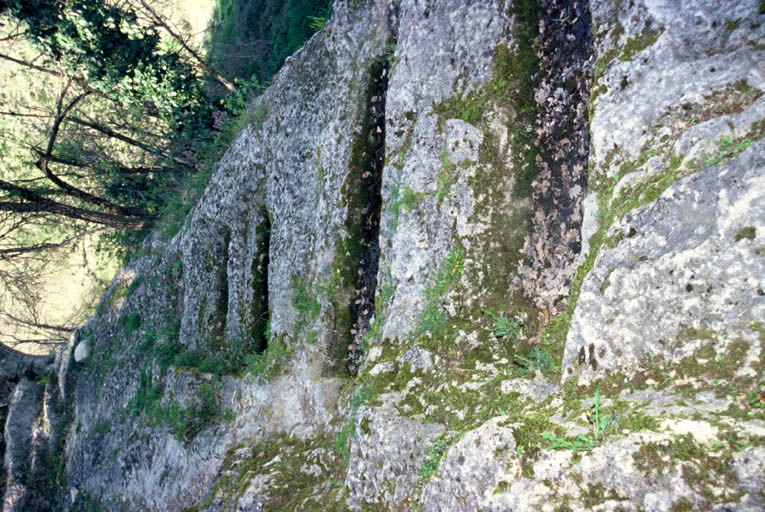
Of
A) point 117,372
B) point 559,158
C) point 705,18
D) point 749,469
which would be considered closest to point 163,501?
point 117,372

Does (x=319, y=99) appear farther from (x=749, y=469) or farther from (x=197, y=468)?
(x=749, y=469)

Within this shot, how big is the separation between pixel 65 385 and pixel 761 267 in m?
12.2

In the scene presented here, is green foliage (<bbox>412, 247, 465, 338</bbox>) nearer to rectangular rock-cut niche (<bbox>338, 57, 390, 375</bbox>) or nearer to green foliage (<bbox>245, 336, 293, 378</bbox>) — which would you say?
rectangular rock-cut niche (<bbox>338, 57, 390, 375</bbox>)

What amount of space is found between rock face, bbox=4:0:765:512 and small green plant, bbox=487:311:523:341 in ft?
0.06

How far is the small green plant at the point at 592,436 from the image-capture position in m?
2.25

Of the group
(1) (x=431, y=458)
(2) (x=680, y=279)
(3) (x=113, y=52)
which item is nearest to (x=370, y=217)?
(1) (x=431, y=458)

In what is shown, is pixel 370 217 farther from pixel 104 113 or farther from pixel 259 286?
pixel 104 113

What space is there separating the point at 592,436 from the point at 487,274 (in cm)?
156

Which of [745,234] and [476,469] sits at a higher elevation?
[745,234]

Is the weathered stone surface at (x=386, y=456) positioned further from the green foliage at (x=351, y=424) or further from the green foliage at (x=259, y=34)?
the green foliage at (x=259, y=34)

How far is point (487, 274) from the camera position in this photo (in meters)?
3.73

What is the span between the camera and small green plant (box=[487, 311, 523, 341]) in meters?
3.52

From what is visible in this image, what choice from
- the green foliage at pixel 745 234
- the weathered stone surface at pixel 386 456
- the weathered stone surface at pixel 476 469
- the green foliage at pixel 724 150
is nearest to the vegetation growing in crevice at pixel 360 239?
the weathered stone surface at pixel 386 456

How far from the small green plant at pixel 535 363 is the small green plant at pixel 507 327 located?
0.21m
